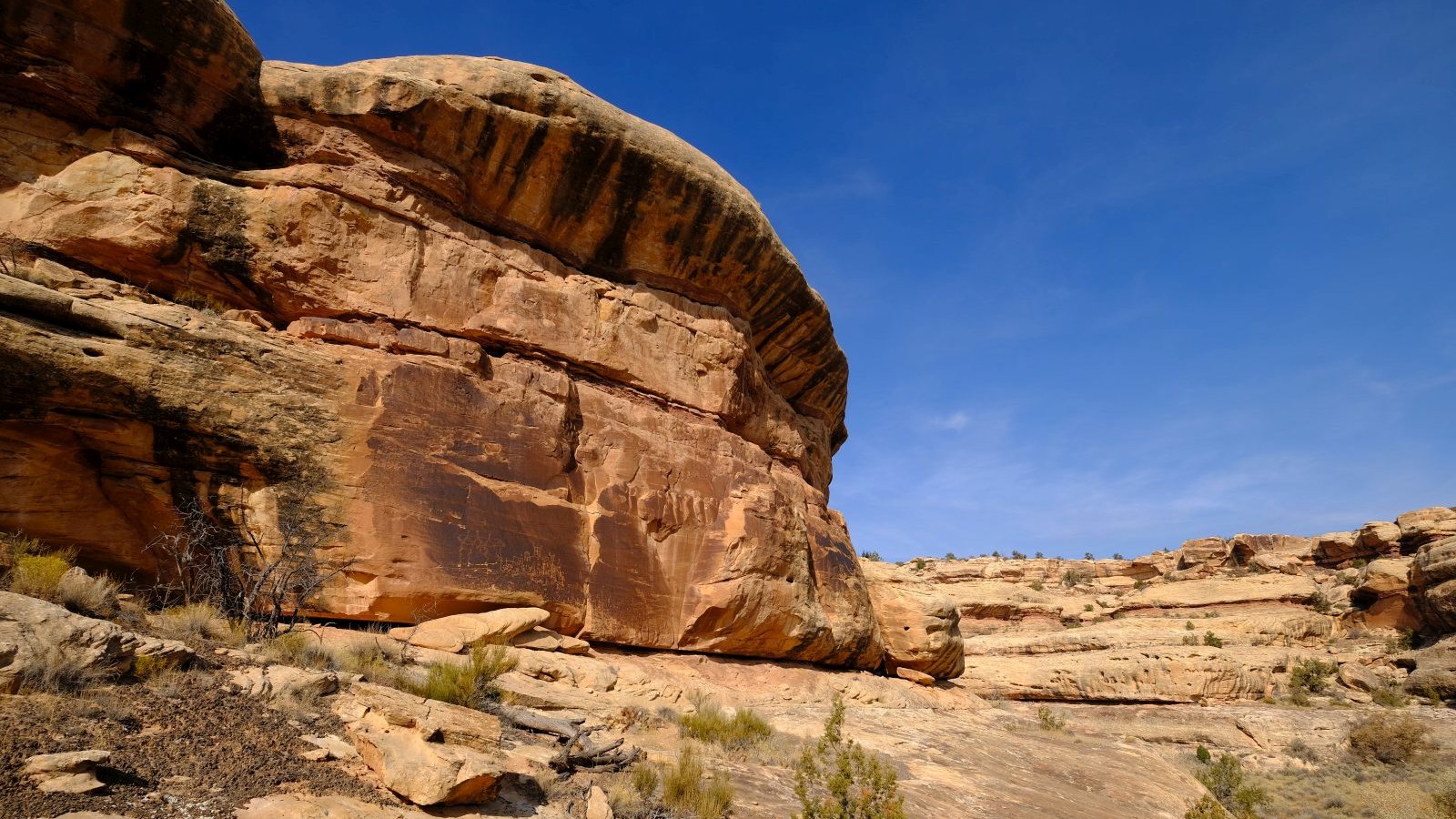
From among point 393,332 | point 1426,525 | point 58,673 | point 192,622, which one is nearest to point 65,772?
point 58,673

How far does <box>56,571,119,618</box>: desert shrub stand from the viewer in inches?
269

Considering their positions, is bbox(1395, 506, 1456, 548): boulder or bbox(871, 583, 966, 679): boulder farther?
bbox(1395, 506, 1456, 548): boulder

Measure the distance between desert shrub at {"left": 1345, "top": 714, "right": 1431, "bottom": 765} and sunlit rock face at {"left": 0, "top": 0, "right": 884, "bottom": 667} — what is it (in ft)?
40.2

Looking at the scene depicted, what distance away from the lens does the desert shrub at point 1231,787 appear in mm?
13852

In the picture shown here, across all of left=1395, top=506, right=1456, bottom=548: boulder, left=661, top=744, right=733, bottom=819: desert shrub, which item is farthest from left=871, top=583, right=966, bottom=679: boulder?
left=1395, top=506, right=1456, bottom=548: boulder

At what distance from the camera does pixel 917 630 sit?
60.5 feet

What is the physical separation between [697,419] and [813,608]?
4363mm

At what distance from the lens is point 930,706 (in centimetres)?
1641

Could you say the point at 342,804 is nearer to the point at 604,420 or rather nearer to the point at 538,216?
the point at 604,420

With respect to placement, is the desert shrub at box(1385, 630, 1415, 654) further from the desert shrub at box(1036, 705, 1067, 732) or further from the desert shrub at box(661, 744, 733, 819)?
the desert shrub at box(661, 744, 733, 819)

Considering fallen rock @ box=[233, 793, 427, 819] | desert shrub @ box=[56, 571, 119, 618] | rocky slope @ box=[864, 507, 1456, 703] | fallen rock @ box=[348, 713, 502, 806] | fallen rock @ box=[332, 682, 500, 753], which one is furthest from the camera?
rocky slope @ box=[864, 507, 1456, 703]

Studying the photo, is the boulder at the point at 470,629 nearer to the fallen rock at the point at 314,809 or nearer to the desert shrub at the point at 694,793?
the desert shrub at the point at 694,793

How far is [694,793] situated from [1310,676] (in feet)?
82.7

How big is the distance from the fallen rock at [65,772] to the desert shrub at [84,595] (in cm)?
292
